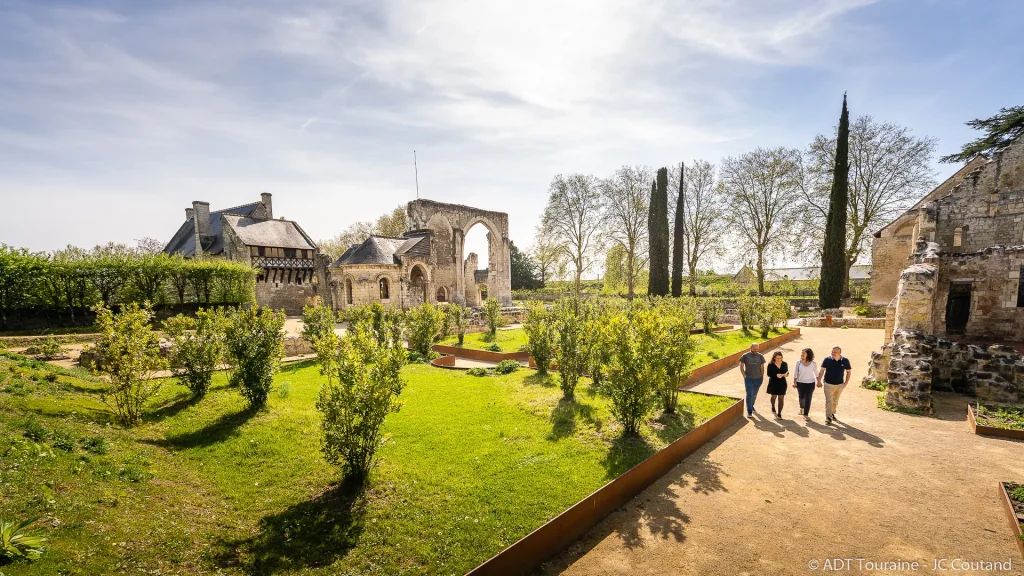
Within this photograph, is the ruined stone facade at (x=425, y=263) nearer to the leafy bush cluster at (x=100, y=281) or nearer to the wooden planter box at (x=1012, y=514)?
the leafy bush cluster at (x=100, y=281)

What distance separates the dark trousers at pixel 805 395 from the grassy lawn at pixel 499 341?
33.1 ft

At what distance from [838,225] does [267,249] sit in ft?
136

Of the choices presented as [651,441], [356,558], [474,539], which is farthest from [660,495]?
[356,558]

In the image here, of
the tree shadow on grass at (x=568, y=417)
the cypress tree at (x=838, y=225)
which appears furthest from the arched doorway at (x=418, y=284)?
the cypress tree at (x=838, y=225)

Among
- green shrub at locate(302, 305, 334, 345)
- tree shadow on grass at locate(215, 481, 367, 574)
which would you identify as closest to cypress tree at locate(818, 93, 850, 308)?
green shrub at locate(302, 305, 334, 345)

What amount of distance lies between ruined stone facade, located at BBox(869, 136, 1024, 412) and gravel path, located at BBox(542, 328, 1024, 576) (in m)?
2.11

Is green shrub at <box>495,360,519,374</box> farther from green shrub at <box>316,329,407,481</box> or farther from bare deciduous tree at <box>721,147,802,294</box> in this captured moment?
bare deciduous tree at <box>721,147,802,294</box>

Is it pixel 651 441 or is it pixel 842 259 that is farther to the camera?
pixel 842 259

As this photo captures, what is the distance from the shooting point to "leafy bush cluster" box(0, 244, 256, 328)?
15922mm

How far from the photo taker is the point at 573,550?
4.60 m

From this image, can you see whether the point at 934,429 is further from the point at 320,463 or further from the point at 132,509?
the point at 132,509

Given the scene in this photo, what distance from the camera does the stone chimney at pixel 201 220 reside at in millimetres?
32625

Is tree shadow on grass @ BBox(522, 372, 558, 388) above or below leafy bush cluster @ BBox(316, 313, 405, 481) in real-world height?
below

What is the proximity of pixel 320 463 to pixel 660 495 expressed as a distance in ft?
17.0
